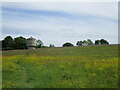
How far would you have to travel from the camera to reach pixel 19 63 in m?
4.92

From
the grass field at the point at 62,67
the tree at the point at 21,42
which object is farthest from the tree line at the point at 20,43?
the grass field at the point at 62,67

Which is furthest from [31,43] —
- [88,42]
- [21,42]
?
[88,42]

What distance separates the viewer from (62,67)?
15.5 ft

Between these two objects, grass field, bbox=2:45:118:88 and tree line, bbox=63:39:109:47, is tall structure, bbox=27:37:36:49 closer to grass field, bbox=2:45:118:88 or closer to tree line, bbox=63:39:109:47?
grass field, bbox=2:45:118:88

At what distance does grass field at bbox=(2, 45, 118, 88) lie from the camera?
441 cm

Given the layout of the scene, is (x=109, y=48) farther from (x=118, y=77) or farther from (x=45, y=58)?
(x=45, y=58)

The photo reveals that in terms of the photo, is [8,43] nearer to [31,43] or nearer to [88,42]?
[31,43]

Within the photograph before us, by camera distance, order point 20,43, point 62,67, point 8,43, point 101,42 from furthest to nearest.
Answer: point 8,43, point 20,43, point 101,42, point 62,67

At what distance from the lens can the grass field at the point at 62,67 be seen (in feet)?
14.5

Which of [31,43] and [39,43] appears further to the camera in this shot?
[31,43]

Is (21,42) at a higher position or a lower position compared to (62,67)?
higher

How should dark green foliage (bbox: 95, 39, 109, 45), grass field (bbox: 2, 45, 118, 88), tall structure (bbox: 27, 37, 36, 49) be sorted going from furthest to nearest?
tall structure (bbox: 27, 37, 36, 49) → dark green foliage (bbox: 95, 39, 109, 45) → grass field (bbox: 2, 45, 118, 88)

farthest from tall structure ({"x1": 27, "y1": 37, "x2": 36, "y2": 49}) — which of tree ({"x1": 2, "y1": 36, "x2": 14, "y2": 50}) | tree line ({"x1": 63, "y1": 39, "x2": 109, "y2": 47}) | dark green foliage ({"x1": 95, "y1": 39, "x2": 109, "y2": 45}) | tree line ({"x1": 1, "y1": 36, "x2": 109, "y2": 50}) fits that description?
dark green foliage ({"x1": 95, "y1": 39, "x2": 109, "y2": 45})

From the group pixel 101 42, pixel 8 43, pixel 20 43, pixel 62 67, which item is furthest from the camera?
pixel 8 43
